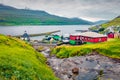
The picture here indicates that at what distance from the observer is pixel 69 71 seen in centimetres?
5334

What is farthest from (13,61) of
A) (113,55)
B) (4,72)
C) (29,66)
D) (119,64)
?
(113,55)

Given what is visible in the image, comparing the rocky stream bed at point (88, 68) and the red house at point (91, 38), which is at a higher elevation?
the red house at point (91, 38)

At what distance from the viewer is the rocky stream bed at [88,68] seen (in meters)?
48.3

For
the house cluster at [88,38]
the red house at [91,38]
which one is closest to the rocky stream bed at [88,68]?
the red house at [91,38]

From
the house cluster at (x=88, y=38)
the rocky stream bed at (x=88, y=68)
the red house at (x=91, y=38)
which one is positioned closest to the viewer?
the rocky stream bed at (x=88, y=68)

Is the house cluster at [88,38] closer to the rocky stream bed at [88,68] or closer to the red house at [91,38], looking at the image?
the red house at [91,38]

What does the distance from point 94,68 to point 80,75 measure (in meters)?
8.20

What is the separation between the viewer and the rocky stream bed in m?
48.3

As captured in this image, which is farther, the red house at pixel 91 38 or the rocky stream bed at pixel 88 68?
the red house at pixel 91 38

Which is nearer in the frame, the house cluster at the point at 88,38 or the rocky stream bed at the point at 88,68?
the rocky stream bed at the point at 88,68

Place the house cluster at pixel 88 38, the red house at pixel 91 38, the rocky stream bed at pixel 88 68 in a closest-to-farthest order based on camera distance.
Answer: the rocky stream bed at pixel 88 68, the red house at pixel 91 38, the house cluster at pixel 88 38

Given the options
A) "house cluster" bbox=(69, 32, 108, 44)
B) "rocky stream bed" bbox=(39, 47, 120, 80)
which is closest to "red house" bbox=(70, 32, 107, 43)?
"house cluster" bbox=(69, 32, 108, 44)

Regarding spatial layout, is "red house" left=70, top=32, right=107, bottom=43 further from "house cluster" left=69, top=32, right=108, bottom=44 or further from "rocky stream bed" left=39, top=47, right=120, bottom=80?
"rocky stream bed" left=39, top=47, right=120, bottom=80

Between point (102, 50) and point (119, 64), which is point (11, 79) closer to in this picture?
point (119, 64)
